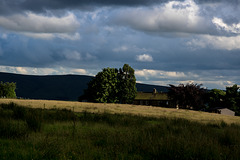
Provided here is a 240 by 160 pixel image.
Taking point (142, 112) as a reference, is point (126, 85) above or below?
above

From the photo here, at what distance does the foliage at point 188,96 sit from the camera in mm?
63741

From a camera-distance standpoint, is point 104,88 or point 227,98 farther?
point 227,98

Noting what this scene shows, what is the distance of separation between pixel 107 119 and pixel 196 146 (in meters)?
8.52

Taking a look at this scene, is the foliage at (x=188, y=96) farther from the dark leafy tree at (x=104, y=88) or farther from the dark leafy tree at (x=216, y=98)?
the dark leafy tree at (x=216, y=98)

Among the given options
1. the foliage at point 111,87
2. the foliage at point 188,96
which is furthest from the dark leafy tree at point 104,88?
the foliage at point 188,96

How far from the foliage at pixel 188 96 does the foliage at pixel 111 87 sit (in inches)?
701

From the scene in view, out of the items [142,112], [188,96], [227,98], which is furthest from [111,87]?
[142,112]

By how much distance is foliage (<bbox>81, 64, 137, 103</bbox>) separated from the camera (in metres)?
74.1

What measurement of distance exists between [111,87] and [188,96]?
2250 centimetres

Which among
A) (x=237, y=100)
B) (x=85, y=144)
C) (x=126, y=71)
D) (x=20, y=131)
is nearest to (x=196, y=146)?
(x=85, y=144)

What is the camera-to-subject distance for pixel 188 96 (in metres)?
64.1

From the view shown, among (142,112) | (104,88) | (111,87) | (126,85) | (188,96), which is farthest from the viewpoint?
(126,85)

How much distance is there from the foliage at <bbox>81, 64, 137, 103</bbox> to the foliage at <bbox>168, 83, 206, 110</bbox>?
17.8m

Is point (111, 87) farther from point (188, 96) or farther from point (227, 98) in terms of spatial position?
point (227, 98)
